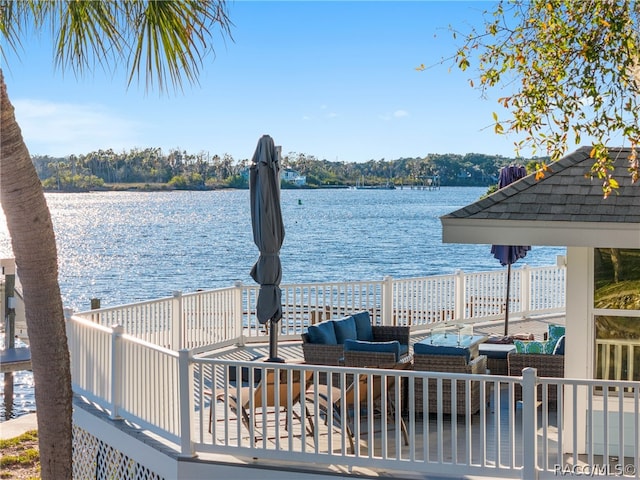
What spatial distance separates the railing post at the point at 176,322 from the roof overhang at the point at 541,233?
4.84 metres

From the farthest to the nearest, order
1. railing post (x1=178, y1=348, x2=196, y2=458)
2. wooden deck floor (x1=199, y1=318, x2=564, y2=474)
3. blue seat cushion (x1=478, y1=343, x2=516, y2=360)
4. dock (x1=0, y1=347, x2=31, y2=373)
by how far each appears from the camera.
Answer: dock (x1=0, y1=347, x2=31, y2=373) → blue seat cushion (x1=478, y1=343, x2=516, y2=360) → railing post (x1=178, y1=348, x2=196, y2=458) → wooden deck floor (x1=199, y1=318, x2=564, y2=474)

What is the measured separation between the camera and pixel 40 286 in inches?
286

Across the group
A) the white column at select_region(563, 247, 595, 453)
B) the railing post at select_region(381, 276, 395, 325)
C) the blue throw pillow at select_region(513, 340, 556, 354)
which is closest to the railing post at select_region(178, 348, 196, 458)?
the white column at select_region(563, 247, 595, 453)

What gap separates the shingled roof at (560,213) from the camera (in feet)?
25.8

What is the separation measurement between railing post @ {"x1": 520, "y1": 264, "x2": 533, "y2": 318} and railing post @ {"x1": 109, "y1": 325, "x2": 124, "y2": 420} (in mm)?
8533

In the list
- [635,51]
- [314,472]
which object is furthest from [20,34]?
[635,51]

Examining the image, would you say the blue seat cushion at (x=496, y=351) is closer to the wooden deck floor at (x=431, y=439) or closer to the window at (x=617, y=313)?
the wooden deck floor at (x=431, y=439)

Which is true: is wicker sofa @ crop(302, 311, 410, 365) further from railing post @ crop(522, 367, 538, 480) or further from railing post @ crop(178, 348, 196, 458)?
railing post @ crop(522, 367, 538, 480)

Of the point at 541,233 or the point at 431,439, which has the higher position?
the point at 541,233

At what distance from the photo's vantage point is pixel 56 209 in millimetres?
122750

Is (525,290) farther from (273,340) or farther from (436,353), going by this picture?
(436,353)

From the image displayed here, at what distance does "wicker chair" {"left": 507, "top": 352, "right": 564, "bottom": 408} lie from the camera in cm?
969

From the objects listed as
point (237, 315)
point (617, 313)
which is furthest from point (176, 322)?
point (617, 313)

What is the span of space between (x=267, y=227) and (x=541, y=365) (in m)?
3.66
